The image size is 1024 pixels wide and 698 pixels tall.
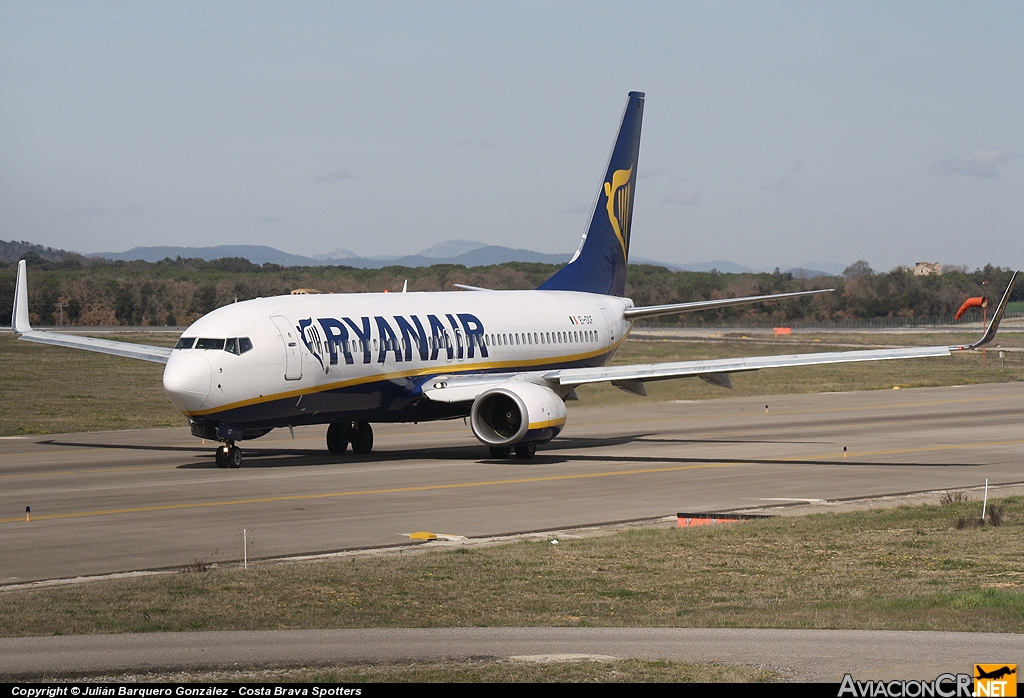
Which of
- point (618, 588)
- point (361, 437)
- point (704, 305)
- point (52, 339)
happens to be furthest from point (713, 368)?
point (52, 339)

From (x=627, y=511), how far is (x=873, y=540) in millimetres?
5572

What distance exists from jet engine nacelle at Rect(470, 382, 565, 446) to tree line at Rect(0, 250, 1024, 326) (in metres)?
53.0

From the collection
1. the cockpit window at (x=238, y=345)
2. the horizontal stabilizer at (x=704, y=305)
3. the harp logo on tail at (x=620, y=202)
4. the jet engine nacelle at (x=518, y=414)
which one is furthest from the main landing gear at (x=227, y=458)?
the harp logo on tail at (x=620, y=202)

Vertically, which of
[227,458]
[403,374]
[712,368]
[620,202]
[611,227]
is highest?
[620,202]

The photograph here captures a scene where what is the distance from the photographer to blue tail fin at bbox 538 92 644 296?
155ft

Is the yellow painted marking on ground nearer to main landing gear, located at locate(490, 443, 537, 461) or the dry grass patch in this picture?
main landing gear, located at locate(490, 443, 537, 461)

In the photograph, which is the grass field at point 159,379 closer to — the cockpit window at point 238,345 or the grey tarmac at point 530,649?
the cockpit window at point 238,345

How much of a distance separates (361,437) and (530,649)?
2519 centimetres

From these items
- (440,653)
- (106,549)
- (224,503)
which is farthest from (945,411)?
(440,653)

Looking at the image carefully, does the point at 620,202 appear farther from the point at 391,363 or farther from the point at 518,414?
the point at 391,363

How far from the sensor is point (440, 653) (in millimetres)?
13039

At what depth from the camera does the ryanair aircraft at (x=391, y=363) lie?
32062 millimetres

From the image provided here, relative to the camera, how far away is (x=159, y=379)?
69312 mm

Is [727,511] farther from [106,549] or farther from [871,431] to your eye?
[871,431]
